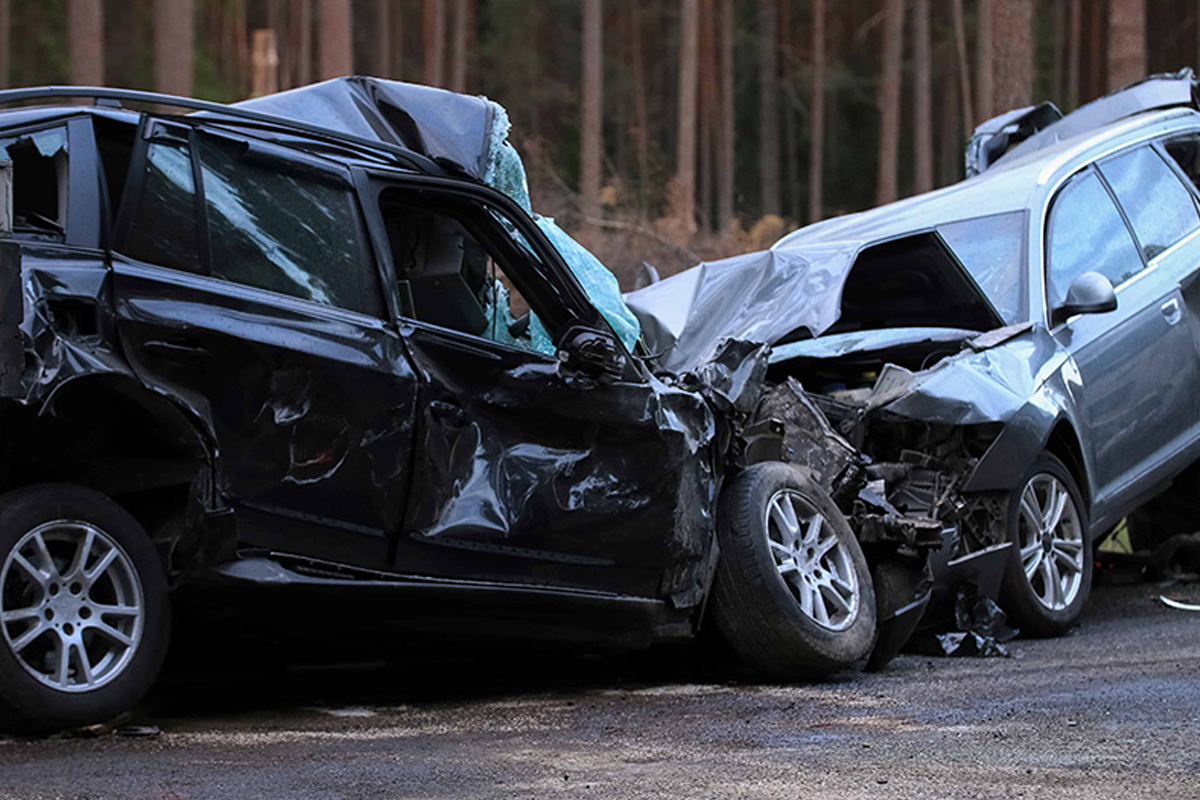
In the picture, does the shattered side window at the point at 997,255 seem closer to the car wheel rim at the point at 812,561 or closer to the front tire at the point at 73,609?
the car wheel rim at the point at 812,561

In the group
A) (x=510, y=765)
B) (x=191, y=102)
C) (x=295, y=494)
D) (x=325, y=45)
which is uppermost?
(x=325, y=45)

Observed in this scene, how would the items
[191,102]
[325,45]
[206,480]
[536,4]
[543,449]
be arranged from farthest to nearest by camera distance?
[536,4] < [325,45] < [543,449] < [191,102] < [206,480]

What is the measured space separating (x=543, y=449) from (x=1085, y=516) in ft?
10.9

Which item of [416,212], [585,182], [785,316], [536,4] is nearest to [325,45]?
[585,182]

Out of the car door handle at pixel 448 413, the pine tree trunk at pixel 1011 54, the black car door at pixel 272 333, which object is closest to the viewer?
the black car door at pixel 272 333

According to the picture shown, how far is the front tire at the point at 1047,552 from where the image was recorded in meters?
7.54

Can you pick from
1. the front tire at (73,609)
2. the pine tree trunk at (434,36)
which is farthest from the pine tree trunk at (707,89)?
the front tire at (73,609)

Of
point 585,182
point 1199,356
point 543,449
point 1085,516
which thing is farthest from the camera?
point 585,182

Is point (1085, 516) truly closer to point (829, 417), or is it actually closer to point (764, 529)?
point (829, 417)

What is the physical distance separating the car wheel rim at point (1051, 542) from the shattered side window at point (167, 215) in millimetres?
4100

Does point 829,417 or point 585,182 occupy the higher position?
point 585,182

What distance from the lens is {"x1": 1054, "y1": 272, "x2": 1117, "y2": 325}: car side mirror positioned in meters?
7.73

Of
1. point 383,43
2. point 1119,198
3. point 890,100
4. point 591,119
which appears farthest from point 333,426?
point 383,43

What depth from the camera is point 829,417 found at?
24.6ft
